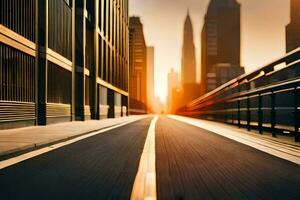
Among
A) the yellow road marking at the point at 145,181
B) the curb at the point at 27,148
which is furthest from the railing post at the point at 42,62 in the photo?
the yellow road marking at the point at 145,181

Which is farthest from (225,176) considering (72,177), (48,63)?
(48,63)

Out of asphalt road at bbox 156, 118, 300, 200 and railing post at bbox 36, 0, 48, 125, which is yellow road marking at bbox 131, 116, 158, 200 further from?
railing post at bbox 36, 0, 48, 125

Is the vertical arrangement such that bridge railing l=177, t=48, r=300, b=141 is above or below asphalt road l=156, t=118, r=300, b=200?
above

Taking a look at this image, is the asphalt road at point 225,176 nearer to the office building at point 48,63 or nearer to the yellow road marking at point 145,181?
the yellow road marking at point 145,181

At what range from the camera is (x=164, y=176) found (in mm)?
4703

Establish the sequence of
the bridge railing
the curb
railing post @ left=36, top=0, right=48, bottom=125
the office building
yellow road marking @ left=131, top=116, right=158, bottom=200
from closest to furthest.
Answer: yellow road marking @ left=131, top=116, right=158, bottom=200
the curb
the bridge railing
the office building
railing post @ left=36, top=0, right=48, bottom=125

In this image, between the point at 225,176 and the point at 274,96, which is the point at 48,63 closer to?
the point at 274,96

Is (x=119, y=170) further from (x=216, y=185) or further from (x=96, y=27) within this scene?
(x=96, y=27)

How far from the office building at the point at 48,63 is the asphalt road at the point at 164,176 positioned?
1037 cm

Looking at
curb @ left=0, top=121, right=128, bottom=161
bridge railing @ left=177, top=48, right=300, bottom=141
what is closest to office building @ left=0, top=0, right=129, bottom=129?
curb @ left=0, top=121, right=128, bottom=161

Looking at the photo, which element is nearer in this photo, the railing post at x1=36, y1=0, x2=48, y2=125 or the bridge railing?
the bridge railing

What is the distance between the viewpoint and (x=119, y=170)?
520cm

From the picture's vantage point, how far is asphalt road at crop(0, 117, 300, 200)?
376cm

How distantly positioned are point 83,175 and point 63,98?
2081cm
